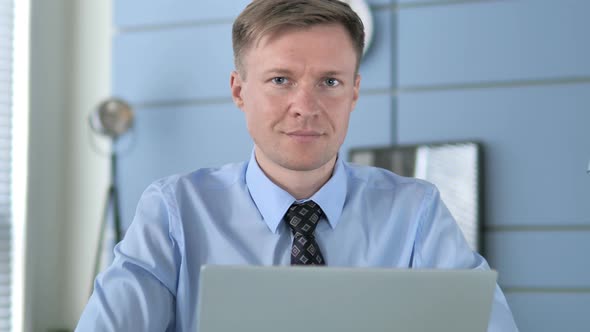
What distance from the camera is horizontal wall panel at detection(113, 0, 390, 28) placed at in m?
3.39

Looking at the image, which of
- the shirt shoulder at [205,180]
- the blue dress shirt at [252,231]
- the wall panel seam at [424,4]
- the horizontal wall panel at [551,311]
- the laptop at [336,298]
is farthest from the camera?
the wall panel seam at [424,4]

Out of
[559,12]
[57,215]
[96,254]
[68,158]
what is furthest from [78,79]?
[559,12]

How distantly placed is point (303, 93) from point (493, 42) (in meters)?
1.86

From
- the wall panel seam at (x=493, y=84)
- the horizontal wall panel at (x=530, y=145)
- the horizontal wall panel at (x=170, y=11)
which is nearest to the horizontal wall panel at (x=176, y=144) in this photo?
the horizontal wall panel at (x=170, y=11)

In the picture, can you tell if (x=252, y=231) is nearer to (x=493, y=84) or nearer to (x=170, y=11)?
(x=493, y=84)

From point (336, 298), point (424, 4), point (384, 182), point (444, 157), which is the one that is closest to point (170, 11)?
point (424, 4)

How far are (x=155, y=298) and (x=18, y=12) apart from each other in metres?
2.55

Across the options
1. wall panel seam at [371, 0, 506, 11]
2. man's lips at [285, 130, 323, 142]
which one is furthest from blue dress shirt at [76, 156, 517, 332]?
wall panel seam at [371, 0, 506, 11]

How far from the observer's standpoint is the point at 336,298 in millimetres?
887

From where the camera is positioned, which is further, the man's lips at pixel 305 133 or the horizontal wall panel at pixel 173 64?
the horizontal wall panel at pixel 173 64

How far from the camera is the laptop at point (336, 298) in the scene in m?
0.86

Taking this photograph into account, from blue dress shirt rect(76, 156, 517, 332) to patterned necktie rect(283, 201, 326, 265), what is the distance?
17mm

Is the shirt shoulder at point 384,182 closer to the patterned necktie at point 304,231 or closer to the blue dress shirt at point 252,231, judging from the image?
the blue dress shirt at point 252,231

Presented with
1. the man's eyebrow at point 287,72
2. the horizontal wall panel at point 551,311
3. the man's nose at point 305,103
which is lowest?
the horizontal wall panel at point 551,311
